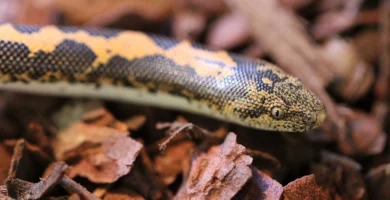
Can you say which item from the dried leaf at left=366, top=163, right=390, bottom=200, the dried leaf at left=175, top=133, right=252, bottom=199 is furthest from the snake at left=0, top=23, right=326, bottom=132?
the dried leaf at left=366, top=163, right=390, bottom=200

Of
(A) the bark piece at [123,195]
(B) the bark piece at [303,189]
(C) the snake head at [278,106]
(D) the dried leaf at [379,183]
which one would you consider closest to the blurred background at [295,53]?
(D) the dried leaf at [379,183]

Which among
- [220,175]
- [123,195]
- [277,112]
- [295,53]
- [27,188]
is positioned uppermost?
[295,53]

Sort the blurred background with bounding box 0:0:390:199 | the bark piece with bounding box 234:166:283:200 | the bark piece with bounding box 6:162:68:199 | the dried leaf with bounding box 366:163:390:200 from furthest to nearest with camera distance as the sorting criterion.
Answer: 1. the blurred background with bounding box 0:0:390:199
2. the dried leaf with bounding box 366:163:390:200
3. the bark piece with bounding box 234:166:283:200
4. the bark piece with bounding box 6:162:68:199

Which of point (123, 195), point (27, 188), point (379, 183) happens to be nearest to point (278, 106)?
point (379, 183)

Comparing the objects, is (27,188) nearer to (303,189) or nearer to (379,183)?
(303,189)

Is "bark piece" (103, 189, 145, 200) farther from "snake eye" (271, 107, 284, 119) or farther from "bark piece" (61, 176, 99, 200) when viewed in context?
"snake eye" (271, 107, 284, 119)

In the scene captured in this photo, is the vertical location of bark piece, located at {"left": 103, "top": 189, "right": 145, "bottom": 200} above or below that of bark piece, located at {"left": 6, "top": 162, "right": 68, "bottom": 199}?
below

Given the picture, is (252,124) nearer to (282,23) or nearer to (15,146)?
(282,23)

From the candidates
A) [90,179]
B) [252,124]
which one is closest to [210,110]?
[252,124]
